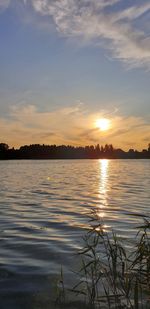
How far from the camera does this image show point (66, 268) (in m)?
11.8

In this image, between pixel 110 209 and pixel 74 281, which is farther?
pixel 110 209

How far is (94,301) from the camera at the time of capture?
901cm

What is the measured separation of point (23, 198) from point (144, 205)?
35.0 feet

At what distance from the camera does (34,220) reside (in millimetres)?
20266

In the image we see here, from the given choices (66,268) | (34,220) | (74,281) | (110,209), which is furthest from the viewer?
(110,209)

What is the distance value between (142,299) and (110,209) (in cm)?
1615

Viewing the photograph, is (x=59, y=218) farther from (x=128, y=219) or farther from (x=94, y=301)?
(x=94, y=301)

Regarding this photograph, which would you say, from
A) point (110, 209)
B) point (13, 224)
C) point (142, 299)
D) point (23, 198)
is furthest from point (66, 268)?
point (23, 198)

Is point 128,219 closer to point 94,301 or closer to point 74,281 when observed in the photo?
point 74,281

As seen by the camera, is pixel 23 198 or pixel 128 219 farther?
pixel 23 198

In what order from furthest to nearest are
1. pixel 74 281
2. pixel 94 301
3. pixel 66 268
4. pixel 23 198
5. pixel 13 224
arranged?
pixel 23 198
pixel 13 224
pixel 66 268
pixel 74 281
pixel 94 301

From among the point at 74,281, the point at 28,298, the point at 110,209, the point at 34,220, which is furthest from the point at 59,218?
the point at 28,298

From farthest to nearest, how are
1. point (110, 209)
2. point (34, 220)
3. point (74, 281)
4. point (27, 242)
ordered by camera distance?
point (110, 209) → point (34, 220) → point (27, 242) → point (74, 281)

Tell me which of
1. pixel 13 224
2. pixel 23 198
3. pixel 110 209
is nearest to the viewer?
pixel 13 224
